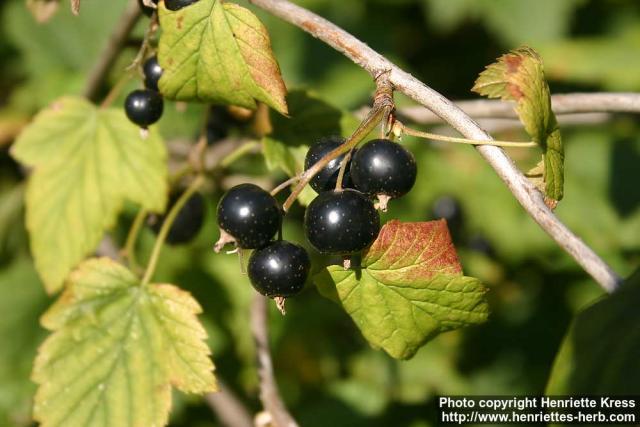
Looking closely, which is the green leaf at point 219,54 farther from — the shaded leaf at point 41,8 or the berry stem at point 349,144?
the shaded leaf at point 41,8

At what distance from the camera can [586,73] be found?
3.60m

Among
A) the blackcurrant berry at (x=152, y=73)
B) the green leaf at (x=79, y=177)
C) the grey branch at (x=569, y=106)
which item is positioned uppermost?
the blackcurrant berry at (x=152, y=73)

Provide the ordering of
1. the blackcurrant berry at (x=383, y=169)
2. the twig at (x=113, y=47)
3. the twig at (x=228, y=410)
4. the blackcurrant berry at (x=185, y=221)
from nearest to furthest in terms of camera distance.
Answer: the blackcurrant berry at (x=383, y=169), the twig at (x=113, y=47), the blackcurrant berry at (x=185, y=221), the twig at (x=228, y=410)

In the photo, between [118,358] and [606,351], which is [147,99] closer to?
[118,358]

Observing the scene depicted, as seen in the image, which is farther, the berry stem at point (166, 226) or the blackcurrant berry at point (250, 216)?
the berry stem at point (166, 226)

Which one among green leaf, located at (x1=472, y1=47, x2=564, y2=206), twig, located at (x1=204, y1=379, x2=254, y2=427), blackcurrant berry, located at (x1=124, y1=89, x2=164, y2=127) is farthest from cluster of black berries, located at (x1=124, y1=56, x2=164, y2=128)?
A: twig, located at (x1=204, y1=379, x2=254, y2=427)

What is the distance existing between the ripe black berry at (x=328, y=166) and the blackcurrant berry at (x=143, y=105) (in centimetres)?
55

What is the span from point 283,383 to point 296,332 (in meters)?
0.37

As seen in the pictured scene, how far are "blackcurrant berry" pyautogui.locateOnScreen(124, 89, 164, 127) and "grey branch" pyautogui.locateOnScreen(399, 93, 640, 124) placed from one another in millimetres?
704

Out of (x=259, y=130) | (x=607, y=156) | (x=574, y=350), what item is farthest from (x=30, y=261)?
(x=607, y=156)

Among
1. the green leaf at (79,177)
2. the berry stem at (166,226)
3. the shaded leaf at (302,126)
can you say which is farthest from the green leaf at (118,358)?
the shaded leaf at (302,126)

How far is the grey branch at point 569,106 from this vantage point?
69.7 inches

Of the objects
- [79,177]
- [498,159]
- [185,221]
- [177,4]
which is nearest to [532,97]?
[498,159]

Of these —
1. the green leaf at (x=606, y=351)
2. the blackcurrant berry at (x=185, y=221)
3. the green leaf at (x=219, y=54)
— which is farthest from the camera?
the blackcurrant berry at (x=185, y=221)
